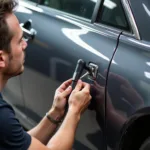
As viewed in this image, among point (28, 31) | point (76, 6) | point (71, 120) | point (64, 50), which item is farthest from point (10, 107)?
point (28, 31)

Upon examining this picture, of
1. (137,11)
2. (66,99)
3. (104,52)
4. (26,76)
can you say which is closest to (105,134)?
(66,99)

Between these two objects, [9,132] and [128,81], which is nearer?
[9,132]

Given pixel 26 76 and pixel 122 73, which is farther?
pixel 26 76

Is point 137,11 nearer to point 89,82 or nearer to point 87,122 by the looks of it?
point 89,82

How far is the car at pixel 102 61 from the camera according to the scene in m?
1.75

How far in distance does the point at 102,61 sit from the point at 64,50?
34 cm

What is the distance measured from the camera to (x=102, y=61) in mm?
1886

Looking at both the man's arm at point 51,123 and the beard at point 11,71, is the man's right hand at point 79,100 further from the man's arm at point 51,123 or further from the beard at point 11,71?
the beard at point 11,71

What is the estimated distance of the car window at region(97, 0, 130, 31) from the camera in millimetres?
1916

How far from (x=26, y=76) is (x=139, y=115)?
1.16 m

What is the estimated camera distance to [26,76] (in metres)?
2.69

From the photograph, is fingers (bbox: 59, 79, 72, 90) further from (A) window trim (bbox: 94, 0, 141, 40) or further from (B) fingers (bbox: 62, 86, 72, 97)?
(A) window trim (bbox: 94, 0, 141, 40)

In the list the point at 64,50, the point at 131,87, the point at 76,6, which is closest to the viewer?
the point at 131,87

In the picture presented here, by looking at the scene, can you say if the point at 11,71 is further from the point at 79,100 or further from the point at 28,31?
the point at 28,31
